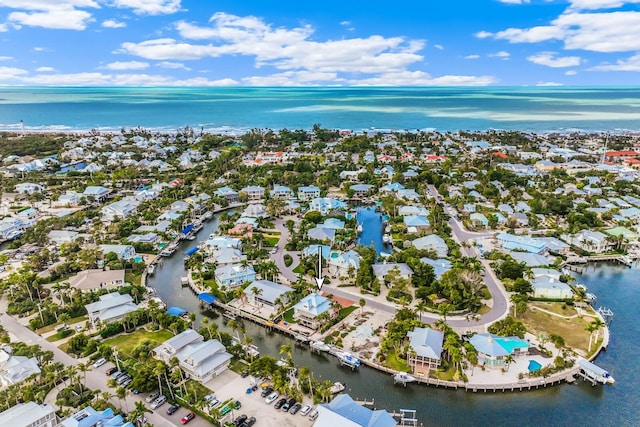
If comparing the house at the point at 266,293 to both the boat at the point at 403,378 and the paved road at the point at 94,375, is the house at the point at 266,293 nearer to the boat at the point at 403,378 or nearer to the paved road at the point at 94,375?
the boat at the point at 403,378

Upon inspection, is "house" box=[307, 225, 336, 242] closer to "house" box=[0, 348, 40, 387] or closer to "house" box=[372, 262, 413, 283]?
"house" box=[372, 262, 413, 283]

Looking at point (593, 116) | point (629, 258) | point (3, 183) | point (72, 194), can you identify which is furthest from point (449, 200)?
point (593, 116)

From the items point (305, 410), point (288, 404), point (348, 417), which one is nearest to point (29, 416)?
point (288, 404)

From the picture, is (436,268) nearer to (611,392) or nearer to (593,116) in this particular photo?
(611,392)

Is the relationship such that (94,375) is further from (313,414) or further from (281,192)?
(281,192)

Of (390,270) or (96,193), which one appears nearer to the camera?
(390,270)

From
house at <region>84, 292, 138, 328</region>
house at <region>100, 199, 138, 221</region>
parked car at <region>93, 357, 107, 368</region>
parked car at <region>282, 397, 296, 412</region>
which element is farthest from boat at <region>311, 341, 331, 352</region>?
house at <region>100, 199, 138, 221</region>
